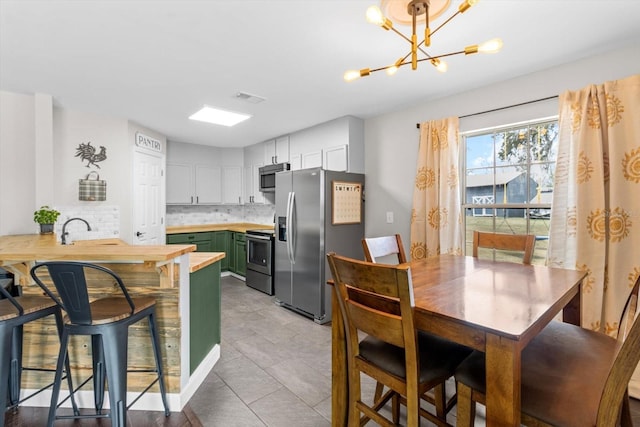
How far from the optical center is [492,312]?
1145 mm

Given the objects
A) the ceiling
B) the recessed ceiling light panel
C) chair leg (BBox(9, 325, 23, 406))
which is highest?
the recessed ceiling light panel

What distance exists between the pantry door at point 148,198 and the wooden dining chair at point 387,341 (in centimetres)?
374

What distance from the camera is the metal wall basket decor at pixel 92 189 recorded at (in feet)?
11.7

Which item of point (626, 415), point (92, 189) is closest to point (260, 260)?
point (92, 189)

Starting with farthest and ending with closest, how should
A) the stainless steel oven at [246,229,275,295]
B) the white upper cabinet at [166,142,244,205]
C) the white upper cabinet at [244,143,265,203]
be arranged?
the white upper cabinet at [244,143,265,203], the white upper cabinet at [166,142,244,205], the stainless steel oven at [246,229,275,295]

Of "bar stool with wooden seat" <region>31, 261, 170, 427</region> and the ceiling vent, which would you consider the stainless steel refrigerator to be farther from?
"bar stool with wooden seat" <region>31, 261, 170, 427</region>

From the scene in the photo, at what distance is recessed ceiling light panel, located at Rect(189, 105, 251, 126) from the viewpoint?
12.0ft

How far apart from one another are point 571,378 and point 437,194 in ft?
Answer: 7.07

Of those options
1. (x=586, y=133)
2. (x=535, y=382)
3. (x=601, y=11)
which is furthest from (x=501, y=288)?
(x=601, y=11)

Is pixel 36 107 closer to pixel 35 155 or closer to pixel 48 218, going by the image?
pixel 35 155

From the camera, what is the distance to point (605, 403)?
3.05 feet

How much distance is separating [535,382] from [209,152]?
5.65 metres

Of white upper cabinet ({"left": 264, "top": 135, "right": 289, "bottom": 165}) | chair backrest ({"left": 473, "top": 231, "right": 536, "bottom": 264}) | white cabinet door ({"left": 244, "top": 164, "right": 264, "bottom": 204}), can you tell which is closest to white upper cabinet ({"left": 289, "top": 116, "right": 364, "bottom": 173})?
white upper cabinet ({"left": 264, "top": 135, "right": 289, "bottom": 165})

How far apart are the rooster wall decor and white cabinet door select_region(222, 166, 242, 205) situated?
222 centimetres
